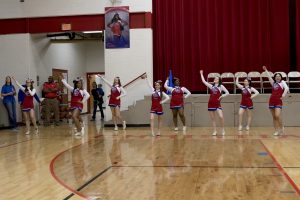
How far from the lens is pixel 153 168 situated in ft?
20.8

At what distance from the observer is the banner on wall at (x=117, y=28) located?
15055 millimetres

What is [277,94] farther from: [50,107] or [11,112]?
[11,112]

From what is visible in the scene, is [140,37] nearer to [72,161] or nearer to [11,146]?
[11,146]

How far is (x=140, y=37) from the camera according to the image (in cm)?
1502

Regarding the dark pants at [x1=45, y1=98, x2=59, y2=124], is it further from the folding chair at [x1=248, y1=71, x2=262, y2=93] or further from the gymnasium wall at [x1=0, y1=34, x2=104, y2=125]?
the folding chair at [x1=248, y1=71, x2=262, y2=93]

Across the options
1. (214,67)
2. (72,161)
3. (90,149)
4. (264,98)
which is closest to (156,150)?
(90,149)

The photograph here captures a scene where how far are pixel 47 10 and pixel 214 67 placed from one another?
6836 millimetres

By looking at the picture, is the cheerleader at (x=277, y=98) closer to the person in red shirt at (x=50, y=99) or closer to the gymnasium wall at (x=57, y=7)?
the gymnasium wall at (x=57, y=7)

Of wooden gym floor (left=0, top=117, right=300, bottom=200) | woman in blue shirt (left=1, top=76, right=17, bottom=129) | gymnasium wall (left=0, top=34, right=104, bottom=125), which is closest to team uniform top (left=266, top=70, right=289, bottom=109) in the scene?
wooden gym floor (left=0, top=117, right=300, bottom=200)

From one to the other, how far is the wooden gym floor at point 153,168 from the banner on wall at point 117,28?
5598mm

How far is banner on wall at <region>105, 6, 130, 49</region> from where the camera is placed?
1505 cm

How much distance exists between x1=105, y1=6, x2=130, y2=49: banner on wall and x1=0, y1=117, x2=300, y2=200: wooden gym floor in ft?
18.4

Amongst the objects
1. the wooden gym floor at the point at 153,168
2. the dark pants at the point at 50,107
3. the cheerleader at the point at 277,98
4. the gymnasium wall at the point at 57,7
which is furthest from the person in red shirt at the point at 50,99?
the cheerleader at the point at 277,98

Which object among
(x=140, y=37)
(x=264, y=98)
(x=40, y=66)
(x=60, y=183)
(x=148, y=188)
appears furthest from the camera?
(x=40, y=66)
